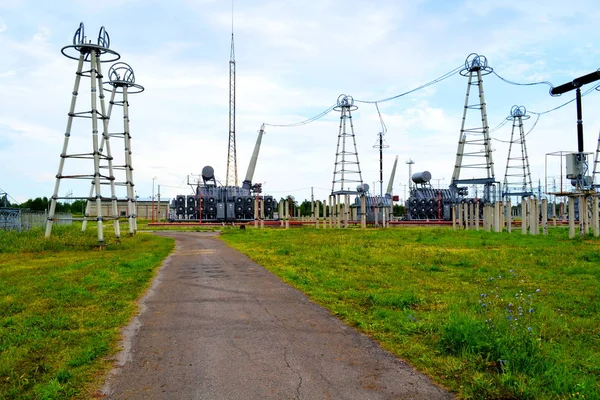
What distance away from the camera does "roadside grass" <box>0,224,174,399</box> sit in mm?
5477

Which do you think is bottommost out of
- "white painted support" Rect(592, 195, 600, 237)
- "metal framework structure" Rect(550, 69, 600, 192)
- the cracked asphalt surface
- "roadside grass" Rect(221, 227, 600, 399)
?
the cracked asphalt surface

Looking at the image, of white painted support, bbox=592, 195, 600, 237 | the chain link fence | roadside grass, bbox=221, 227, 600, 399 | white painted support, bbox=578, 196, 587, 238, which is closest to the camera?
roadside grass, bbox=221, 227, 600, 399

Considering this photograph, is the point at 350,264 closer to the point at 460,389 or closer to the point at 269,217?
the point at 460,389

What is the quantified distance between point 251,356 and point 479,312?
3913 millimetres

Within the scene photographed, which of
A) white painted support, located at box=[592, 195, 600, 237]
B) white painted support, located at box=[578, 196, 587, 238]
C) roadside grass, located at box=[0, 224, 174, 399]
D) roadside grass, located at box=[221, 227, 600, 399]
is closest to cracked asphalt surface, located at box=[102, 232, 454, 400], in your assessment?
roadside grass, located at box=[0, 224, 174, 399]

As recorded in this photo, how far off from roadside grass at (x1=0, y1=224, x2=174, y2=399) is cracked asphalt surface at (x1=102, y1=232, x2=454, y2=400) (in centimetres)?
34

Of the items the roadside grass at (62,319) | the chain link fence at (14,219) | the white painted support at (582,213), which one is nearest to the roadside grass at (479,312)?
the roadside grass at (62,319)

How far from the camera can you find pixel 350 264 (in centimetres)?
1580

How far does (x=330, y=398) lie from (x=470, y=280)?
811 cm

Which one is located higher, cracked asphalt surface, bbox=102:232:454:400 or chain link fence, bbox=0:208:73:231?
chain link fence, bbox=0:208:73:231

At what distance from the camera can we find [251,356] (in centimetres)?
629

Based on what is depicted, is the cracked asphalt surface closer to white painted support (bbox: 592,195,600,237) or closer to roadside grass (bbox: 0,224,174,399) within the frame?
roadside grass (bbox: 0,224,174,399)

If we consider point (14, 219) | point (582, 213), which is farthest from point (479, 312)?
point (14, 219)

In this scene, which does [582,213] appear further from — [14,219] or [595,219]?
[14,219]
